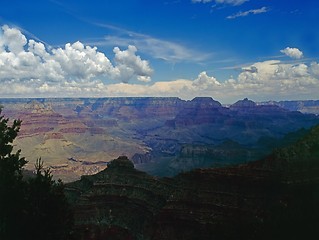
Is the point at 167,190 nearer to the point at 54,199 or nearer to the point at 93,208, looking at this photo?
the point at 93,208

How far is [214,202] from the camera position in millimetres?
76500

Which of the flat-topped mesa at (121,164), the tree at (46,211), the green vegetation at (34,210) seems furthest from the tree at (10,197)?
the flat-topped mesa at (121,164)

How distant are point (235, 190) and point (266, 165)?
25.9 ft

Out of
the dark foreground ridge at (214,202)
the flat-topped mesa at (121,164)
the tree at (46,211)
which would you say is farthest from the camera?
the flat-topped mesa at (121,164)

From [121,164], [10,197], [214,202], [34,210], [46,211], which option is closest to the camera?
[34,210]

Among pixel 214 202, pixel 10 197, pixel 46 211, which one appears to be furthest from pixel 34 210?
pixel 214 202

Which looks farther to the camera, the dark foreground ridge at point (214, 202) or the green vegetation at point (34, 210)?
the dark foreground ridge at point (214, 202)

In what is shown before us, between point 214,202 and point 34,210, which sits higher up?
point 34,210

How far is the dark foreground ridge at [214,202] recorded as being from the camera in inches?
2557

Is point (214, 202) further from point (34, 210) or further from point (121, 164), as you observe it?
point (34, 210)

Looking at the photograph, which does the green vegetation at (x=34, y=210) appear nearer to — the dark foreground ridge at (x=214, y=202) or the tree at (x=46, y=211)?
the tree at (x=46, y=211)

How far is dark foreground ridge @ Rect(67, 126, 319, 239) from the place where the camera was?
213 ft

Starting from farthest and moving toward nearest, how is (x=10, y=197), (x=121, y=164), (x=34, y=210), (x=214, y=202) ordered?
1. (x=121, y=164)
2. (x=214, y=202)
3. (x=10, y=197)
4. (x=34, y=210)

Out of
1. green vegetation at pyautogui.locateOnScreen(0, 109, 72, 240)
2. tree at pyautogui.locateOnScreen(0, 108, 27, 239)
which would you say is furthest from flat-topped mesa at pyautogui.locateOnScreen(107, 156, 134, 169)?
green vegetation at pyautogui.locateOnScreen(0, 109, 72, 240)
